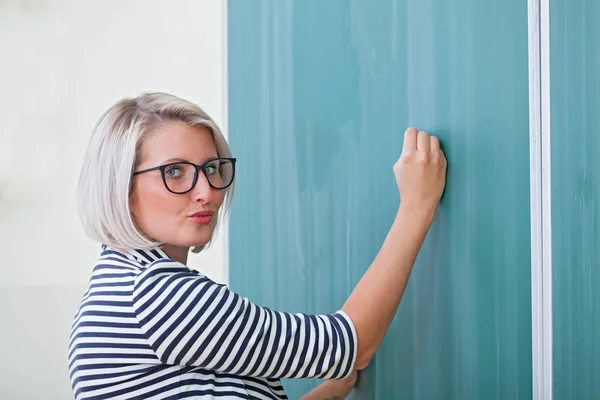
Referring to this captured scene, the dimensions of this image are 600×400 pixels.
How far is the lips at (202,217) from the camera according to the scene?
1083mm

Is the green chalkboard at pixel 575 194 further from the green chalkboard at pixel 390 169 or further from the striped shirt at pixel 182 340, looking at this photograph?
the striped shirt at pixel 182 340

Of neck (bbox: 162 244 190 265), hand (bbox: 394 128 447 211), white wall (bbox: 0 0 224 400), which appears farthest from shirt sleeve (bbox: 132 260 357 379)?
white wall (bbox: 0 0 224 400)

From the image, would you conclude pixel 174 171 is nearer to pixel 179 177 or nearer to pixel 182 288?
pixel 179 177

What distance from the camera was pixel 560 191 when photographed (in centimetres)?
89

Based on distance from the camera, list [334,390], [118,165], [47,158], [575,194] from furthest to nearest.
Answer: [47,158] → [334,390] → [118,165] → [575,194]

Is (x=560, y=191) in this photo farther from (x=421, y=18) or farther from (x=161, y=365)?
(x=161, y=365)

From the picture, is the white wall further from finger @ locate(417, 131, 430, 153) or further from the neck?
finger @ locate(417, 131, 430, 153)

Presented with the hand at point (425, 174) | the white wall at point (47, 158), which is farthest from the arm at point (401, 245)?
the white wall at point (47, 158)

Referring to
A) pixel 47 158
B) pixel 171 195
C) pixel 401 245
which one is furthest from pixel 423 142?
pixel 47 158

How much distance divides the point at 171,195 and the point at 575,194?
54 cm

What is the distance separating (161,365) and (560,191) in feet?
1.83

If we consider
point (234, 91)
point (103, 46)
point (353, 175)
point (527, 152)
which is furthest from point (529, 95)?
point (103, 46)

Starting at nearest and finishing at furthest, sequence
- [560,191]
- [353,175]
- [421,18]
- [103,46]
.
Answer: [560,191] < [421,18] < [353,175] < [103,46]

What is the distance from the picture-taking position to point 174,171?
1.06 metres
